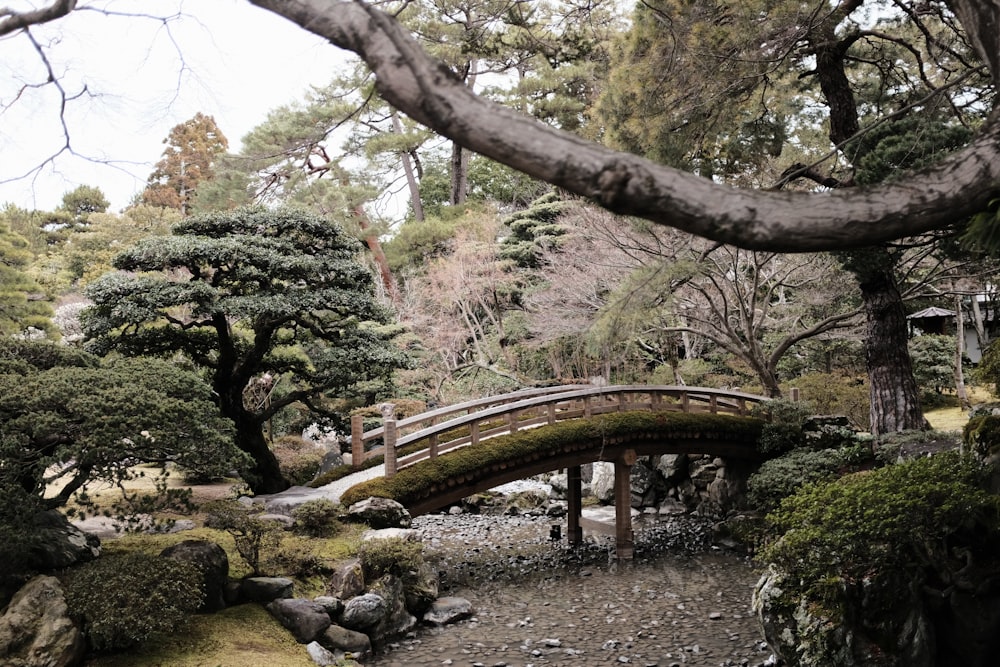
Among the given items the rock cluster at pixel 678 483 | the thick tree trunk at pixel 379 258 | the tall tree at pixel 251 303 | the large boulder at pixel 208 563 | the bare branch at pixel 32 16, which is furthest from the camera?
the thick tree trunk at pixel 379 258

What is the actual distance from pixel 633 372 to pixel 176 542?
1460 centimetres

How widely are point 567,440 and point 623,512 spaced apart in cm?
172

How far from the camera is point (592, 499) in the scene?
1647cm

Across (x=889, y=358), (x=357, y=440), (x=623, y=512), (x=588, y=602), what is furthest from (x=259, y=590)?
(x=889, y=358)

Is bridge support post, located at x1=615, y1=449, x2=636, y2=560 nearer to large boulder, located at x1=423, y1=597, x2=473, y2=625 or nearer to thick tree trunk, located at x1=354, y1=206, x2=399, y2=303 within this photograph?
large boulder, located at x1=423, y1=597, x2=473, y2=625

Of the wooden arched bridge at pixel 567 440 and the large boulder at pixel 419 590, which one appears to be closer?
the large boulder at pixel 419 590

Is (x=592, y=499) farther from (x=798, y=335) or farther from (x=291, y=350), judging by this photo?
(x=291, y=350)

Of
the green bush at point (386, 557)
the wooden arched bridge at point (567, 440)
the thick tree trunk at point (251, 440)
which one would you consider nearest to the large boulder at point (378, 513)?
the wooden arched bridge at point (567, 440)

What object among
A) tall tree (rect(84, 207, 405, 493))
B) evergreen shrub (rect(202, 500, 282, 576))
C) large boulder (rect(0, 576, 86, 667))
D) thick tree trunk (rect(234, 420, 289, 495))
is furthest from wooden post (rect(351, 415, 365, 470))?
large boulder (rect(0, 576, 86, 667))

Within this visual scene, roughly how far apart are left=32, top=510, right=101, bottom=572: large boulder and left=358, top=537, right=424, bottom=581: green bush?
2.73 m

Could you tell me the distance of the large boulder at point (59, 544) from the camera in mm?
6355

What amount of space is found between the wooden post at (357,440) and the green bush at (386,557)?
8.60 ft

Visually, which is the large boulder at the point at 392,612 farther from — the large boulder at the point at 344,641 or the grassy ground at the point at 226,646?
the grassy ground at the point at 226,646

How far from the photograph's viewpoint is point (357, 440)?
10984mm
